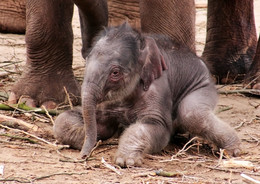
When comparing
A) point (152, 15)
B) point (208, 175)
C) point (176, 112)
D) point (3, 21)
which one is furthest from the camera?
point (3, 21)

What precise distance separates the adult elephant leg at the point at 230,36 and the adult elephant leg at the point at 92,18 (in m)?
1.43

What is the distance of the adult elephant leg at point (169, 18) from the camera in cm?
418

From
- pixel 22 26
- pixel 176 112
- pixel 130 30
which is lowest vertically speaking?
pixel 22 26

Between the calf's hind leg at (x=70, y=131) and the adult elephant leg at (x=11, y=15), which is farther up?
the calf's hind leg at (x=70, y=131)

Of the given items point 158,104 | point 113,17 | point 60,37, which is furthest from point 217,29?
point 158,104

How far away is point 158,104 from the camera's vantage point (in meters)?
3.57

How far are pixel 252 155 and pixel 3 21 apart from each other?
466 cm

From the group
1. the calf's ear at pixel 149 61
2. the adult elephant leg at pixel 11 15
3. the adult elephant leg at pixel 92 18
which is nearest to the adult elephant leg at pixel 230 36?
the adult elephant leg at pixel 92 18

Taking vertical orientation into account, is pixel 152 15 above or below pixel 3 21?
above

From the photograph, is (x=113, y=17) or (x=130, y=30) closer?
(x=130, y=30)

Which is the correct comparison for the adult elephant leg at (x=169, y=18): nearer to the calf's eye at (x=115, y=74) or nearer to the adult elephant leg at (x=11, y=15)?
the calf's eye at (x=115, y=74)

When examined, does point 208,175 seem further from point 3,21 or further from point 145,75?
point 3,21

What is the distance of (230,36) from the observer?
6.25m

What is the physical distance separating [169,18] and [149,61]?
0.70 meters
